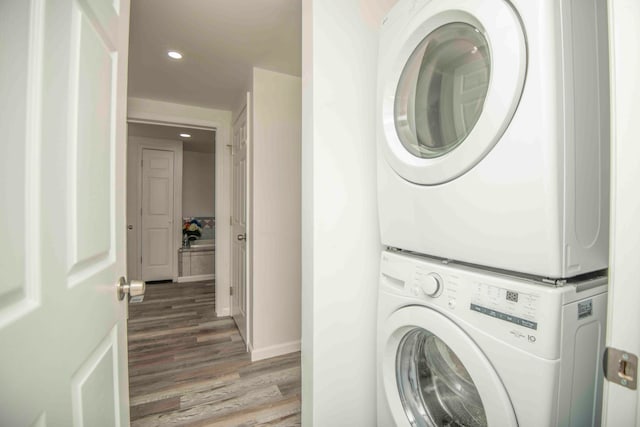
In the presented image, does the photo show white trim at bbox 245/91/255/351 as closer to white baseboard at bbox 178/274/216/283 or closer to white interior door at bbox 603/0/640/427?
white interior door at bbox 603/0/640/427

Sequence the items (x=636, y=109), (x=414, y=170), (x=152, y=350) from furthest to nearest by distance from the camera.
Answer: (x=152, y=350), (x=414, y=170), (x=636, y=109)

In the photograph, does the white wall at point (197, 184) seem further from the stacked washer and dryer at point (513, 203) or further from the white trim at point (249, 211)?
the stacked washer and dryer at point (513, 203)

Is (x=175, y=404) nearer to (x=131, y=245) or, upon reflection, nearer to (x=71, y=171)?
(x=71, y=171)

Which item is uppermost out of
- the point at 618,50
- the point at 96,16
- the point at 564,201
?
the point at 96,16

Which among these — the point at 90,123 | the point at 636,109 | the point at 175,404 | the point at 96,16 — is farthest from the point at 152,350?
the point at 636,109

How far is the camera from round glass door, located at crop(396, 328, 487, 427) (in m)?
0.85

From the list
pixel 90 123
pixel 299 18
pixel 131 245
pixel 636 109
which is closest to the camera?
pixel 636 109

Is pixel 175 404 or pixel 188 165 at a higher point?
pixel 188 165

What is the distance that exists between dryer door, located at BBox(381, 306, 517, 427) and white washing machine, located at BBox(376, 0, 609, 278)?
216mm

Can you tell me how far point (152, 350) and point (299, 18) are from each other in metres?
2.72

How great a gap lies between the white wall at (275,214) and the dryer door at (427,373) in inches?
53.9

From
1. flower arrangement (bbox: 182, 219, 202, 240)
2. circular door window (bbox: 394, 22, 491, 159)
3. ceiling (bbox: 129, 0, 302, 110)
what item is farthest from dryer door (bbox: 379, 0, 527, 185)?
flower arrangement (bbox: 182, 219, 202, 240)

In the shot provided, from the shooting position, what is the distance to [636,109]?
512mm

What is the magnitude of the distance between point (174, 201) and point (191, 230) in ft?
1.86
